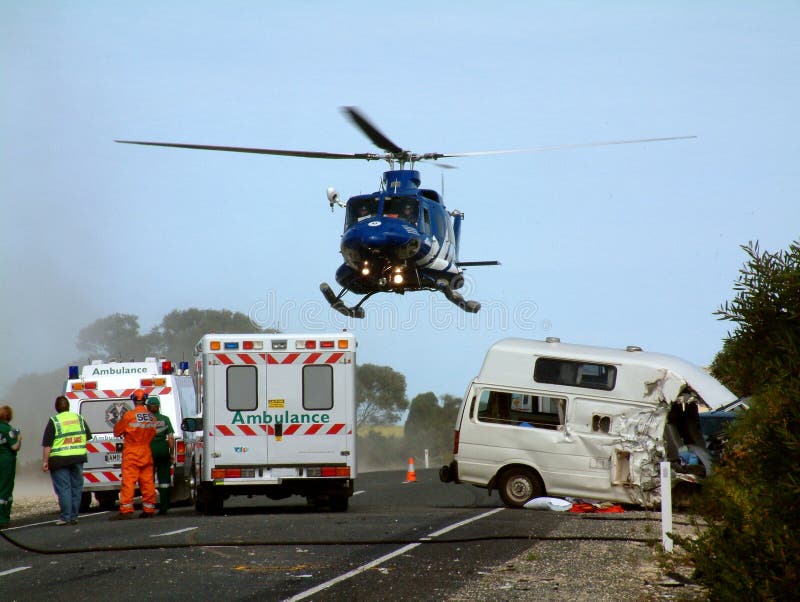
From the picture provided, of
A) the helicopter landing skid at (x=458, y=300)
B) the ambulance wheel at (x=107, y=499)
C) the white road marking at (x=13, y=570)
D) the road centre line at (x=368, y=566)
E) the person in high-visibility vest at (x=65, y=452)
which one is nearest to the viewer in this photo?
the road centre line at (x=368, y=566)

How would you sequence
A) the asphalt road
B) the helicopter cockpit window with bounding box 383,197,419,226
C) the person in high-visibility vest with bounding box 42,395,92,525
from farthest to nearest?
the helicopter cockpit window with bounding box 383,197,419,226
the person in high-visibility vest with bounding box 42,395,92,525
the asphalt road

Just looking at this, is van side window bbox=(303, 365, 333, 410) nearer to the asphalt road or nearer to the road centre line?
the asphalt road

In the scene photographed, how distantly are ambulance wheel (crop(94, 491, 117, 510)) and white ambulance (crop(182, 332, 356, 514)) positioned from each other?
178 inches

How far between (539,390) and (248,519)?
212 inches

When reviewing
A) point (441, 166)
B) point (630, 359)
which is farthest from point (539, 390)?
point (441, 166)

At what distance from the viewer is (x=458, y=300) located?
103 feet

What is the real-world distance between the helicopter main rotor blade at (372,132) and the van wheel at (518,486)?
697 centimetres

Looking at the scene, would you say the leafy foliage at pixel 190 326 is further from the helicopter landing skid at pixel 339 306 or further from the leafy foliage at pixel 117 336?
the helicopter landing skid at pixel 339 306

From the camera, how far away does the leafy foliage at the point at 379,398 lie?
9300cm

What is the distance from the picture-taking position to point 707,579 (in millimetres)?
7383

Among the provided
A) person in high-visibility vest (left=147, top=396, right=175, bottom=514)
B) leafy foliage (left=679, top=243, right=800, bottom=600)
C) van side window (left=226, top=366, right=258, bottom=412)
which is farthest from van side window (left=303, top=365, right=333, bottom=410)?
leafy foliage (left=679, top=243, right=800, bottom=600)

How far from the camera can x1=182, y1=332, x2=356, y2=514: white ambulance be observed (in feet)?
62.0

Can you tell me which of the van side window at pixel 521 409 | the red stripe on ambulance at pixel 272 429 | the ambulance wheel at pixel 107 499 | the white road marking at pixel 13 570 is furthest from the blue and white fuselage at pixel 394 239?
the white road marking at pixel 13 570

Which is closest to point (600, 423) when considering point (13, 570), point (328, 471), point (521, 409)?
point (521, 409)
